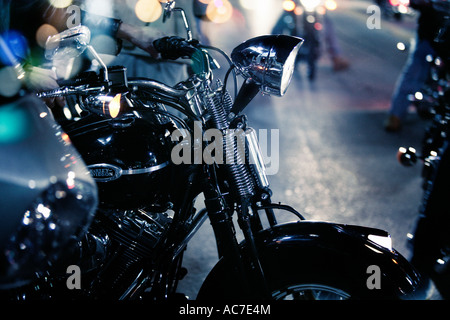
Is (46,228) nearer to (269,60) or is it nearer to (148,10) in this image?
(269,60)

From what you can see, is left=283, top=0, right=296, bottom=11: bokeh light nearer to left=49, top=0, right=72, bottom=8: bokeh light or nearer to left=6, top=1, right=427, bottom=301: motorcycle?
left=49, top=0, right=72, bottom=8: bokeh light

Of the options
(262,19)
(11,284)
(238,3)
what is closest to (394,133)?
(11,284)

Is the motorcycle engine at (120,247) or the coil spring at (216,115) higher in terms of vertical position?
the coil spring at (216,115)

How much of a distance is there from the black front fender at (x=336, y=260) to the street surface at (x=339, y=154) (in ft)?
4.04

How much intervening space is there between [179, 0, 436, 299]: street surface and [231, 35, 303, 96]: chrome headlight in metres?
1.73

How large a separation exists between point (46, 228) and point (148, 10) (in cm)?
185

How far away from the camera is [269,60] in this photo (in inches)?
57.9

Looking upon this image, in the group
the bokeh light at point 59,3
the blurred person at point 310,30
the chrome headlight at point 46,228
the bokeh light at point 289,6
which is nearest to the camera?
the chrome headlight at point 46,228

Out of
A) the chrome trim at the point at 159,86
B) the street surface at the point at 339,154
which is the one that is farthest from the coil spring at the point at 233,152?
the street surface at the point at 339,154

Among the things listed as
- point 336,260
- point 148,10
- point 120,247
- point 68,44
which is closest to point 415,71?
point 148,10

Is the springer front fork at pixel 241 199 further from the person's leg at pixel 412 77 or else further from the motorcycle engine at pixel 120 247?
the person's leg at pixel 412 77

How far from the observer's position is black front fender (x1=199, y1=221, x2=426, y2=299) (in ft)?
Answer: 5.23

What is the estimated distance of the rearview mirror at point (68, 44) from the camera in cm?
142
